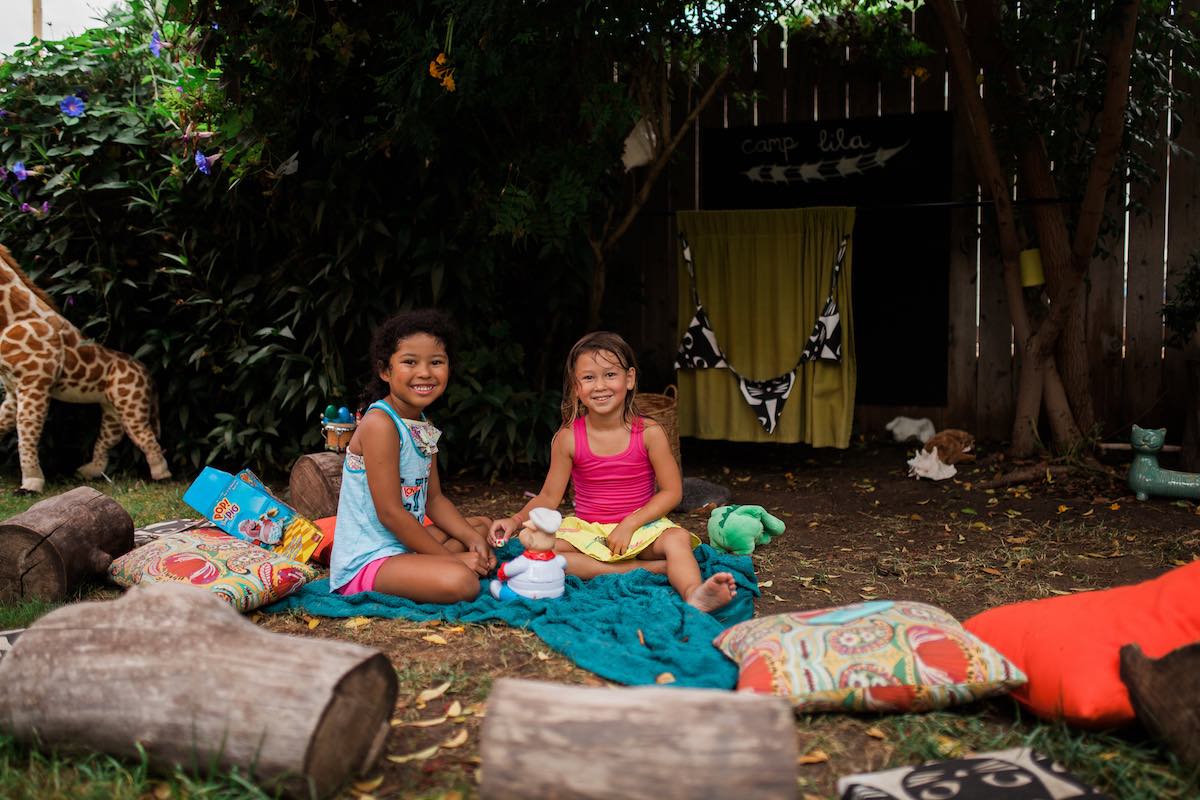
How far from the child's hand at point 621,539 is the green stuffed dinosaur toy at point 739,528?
0.63 metres

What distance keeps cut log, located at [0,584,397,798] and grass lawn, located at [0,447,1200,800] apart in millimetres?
63

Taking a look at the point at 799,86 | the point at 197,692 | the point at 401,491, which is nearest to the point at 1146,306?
the point at 799,86

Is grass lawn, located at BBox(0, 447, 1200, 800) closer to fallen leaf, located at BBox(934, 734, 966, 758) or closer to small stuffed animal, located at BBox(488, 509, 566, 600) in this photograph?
fallen leaf, located at BBox(934, 734, 966, 758)

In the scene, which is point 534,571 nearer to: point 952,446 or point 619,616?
point 619,616

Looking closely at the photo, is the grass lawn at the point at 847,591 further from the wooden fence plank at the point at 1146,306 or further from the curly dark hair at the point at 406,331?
the wooden fence plank at the point at 1146,306

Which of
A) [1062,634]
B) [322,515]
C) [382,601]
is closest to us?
[1062,634]

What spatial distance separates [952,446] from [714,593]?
3.41 meters

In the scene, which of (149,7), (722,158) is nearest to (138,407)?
(149,7)

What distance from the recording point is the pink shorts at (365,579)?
3371mm

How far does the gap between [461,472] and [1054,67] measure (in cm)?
440

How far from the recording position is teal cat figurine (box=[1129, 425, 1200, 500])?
4.74 metres

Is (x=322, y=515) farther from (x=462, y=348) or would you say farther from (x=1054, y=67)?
(x=1054, y=67)

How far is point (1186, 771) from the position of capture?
1954 mm

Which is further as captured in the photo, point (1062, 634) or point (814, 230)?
point (814, 230)
